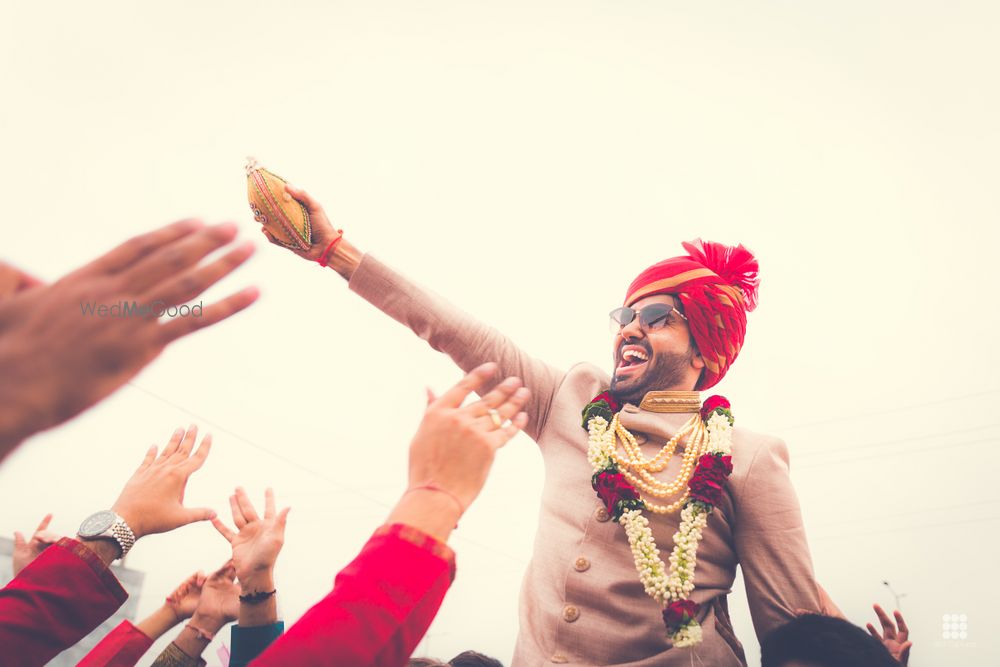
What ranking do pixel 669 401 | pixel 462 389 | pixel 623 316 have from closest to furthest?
1. pixel 462 389
2. pixel 669 401
3. pixel 623 316

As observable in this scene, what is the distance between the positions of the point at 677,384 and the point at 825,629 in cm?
105

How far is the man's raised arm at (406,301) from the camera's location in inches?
96.3

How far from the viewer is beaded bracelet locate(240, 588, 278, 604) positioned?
2010mm

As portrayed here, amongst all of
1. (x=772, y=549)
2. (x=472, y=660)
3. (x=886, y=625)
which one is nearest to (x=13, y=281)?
(x=772, y=549)

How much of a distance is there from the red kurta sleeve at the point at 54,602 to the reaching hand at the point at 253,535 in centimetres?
42

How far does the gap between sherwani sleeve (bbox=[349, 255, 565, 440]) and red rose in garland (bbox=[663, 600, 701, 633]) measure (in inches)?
39.3

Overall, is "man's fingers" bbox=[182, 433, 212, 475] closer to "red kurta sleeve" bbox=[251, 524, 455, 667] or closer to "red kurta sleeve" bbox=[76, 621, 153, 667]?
"red kurta sleeve" bbox=[76, 621, 153, 667]

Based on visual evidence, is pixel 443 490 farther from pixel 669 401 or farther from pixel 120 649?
pixel 669 401

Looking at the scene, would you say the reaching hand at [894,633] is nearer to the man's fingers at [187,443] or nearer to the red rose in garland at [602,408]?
the red rose in garland at [602,408]

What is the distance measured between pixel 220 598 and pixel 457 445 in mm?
1700

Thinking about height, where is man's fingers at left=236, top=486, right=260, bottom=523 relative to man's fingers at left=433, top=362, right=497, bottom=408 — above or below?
below

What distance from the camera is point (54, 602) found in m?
1.56

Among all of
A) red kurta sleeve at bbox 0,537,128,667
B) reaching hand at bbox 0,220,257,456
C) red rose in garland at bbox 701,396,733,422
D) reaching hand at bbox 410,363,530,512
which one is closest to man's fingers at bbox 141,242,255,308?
reaching hand at bbox 0,220,257,456

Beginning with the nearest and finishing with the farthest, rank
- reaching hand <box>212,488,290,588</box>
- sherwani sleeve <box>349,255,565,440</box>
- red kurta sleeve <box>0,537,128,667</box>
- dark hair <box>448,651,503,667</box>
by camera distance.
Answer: red kurta sleeve <box>0,537,128,667</box>, reaching hand <box>212,488,290,588</box>, sherwani sleeve <box>349,255,565,440</box>, dark hair <box>448,651,503,667</box>
